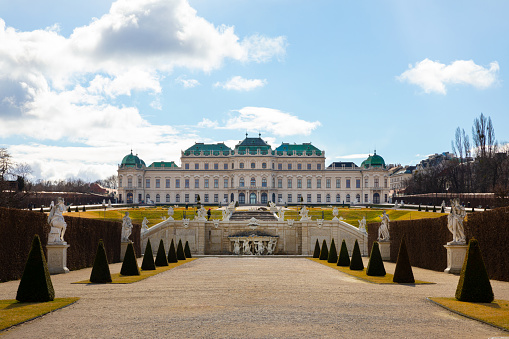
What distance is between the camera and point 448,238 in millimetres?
19328

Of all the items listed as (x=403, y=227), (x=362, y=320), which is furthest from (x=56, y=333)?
(x=403, y=227)

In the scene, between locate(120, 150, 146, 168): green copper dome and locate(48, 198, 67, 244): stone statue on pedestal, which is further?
locate(120, 150, 146, 168): green copper dome

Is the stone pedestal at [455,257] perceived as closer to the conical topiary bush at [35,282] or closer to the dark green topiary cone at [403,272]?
the dark green topiary cone at [403,272]

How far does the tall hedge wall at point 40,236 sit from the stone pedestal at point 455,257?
1344 centimetres

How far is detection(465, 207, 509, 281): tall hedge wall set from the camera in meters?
15.8

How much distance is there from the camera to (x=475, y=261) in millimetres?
10922

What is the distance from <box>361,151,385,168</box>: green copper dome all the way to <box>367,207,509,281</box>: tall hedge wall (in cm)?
7417

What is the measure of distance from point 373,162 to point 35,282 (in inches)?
3684

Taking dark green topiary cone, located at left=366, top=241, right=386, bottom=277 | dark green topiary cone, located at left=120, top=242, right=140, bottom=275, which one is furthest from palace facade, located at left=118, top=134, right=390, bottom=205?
dark green topiary cone, located at left=120, top=242, right=140, bottom=275

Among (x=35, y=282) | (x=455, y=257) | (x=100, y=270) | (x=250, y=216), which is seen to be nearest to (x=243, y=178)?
(x=250, y=216)

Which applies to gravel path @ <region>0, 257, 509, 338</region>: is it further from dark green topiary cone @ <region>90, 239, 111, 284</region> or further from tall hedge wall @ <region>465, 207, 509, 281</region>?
tall hedge wall @ <region>465, 207, 509, 281</region>

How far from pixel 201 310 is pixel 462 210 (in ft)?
36.2

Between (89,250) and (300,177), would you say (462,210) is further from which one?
(300,177)

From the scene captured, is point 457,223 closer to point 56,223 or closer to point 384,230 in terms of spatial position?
point 384,230
